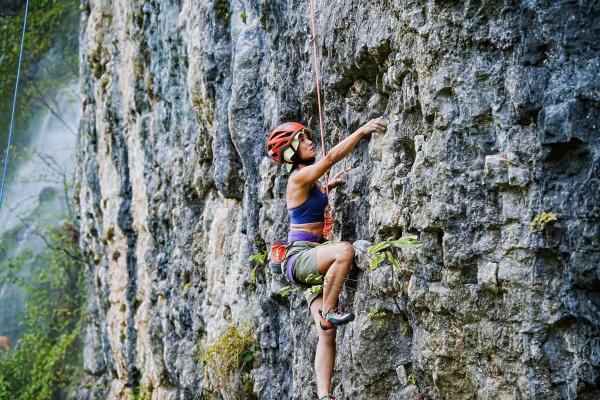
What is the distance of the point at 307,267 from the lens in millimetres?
5770

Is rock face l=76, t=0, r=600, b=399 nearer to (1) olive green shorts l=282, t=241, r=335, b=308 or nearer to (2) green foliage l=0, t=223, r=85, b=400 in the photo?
(1) olive green shorts l=282, t=241, r=335, b=308

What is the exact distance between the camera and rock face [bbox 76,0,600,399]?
4133mm

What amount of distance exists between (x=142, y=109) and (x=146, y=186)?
3.93ft

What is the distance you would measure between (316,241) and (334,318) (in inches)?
30.3

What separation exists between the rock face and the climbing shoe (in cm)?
13

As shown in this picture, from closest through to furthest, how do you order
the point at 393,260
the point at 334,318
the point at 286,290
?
the point at 393,260, the point at 334,318, the point at 286,290

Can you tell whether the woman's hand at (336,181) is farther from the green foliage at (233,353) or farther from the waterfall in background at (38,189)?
the waterfall in background at (38,189)

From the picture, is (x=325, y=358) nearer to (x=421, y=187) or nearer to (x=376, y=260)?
(x=376, y=260)

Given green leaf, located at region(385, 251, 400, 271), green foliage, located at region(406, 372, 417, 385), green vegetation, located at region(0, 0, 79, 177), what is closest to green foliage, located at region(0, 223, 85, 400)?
green vegetation, located at region(0, 0, 79, 177)

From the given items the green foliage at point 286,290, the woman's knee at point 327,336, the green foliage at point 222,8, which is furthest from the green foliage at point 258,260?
the green foliage at point 222,8

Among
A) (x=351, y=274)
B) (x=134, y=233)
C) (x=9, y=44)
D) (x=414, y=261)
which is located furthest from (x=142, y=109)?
(x=9, y=44)

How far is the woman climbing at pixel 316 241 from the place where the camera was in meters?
5.53

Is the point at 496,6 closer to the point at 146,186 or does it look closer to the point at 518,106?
the point at 518,106

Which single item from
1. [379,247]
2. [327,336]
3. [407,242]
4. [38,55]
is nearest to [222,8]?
[327,336]
